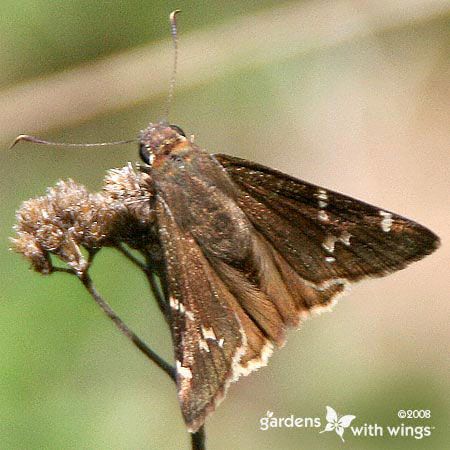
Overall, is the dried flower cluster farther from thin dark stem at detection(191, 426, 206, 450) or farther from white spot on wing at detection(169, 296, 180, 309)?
thin dark stem at detection(191, 426, 206, 450)

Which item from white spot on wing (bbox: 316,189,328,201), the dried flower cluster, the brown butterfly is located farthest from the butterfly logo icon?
the dried flower cluster

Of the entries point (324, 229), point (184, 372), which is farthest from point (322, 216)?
point (184, 372)

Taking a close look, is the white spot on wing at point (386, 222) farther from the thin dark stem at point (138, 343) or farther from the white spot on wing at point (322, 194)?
the thin dark stem at point (138, 343)

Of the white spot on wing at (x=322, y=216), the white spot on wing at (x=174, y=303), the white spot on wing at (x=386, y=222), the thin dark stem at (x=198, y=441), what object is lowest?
the thin dark stem at (x=198, y=441)

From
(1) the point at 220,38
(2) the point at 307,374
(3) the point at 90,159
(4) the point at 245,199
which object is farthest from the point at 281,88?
(4) the point at 245,199

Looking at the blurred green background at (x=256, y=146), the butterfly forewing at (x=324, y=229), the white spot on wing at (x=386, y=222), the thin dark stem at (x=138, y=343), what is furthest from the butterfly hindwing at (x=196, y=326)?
the blurred green background at (x=256, y=146)
